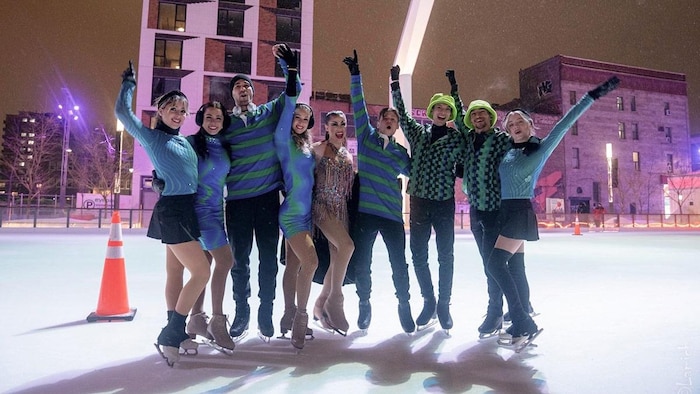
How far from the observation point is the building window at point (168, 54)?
24.5 metres

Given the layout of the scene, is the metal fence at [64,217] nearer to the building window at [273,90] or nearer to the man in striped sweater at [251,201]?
the building window at [273,90]

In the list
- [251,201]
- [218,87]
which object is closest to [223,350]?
[251,201]

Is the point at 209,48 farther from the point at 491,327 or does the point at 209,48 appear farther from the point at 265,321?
the point at 491,327

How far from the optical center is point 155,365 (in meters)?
2.58

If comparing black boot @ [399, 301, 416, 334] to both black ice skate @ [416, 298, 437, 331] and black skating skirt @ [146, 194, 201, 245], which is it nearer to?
black ice skate @ [416, 298, 437, 331]

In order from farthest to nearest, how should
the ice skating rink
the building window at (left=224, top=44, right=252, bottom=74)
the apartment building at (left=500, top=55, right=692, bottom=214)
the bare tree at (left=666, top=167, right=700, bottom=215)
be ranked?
the apartment building at (left=500, top=55, right=692, bottom=214) → the bare tree at (left=666, top=167, right=700, bottom=215) → the building window at (left=224, top=44, right=252, bottom=74) → the ice skating rink

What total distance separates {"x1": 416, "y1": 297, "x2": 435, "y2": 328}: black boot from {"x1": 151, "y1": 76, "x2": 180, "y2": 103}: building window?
2403 centimetres

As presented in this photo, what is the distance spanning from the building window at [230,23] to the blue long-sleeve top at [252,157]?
82.1ft

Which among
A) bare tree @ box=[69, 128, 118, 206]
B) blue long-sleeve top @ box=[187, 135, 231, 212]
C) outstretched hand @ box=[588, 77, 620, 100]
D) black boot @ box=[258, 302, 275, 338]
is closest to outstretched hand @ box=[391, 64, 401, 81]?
outstretched hand @ box=[588, 77, 620, 100]

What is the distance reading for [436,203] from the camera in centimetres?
343

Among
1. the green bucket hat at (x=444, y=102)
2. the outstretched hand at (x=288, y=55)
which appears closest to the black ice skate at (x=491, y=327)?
the green bucket hat at (x=444, y=102)

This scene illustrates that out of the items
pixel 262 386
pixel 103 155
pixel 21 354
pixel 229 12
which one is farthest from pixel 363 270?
pixel 103 155

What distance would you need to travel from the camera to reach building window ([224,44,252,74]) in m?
25.7

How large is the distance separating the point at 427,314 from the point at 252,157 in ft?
5.78
